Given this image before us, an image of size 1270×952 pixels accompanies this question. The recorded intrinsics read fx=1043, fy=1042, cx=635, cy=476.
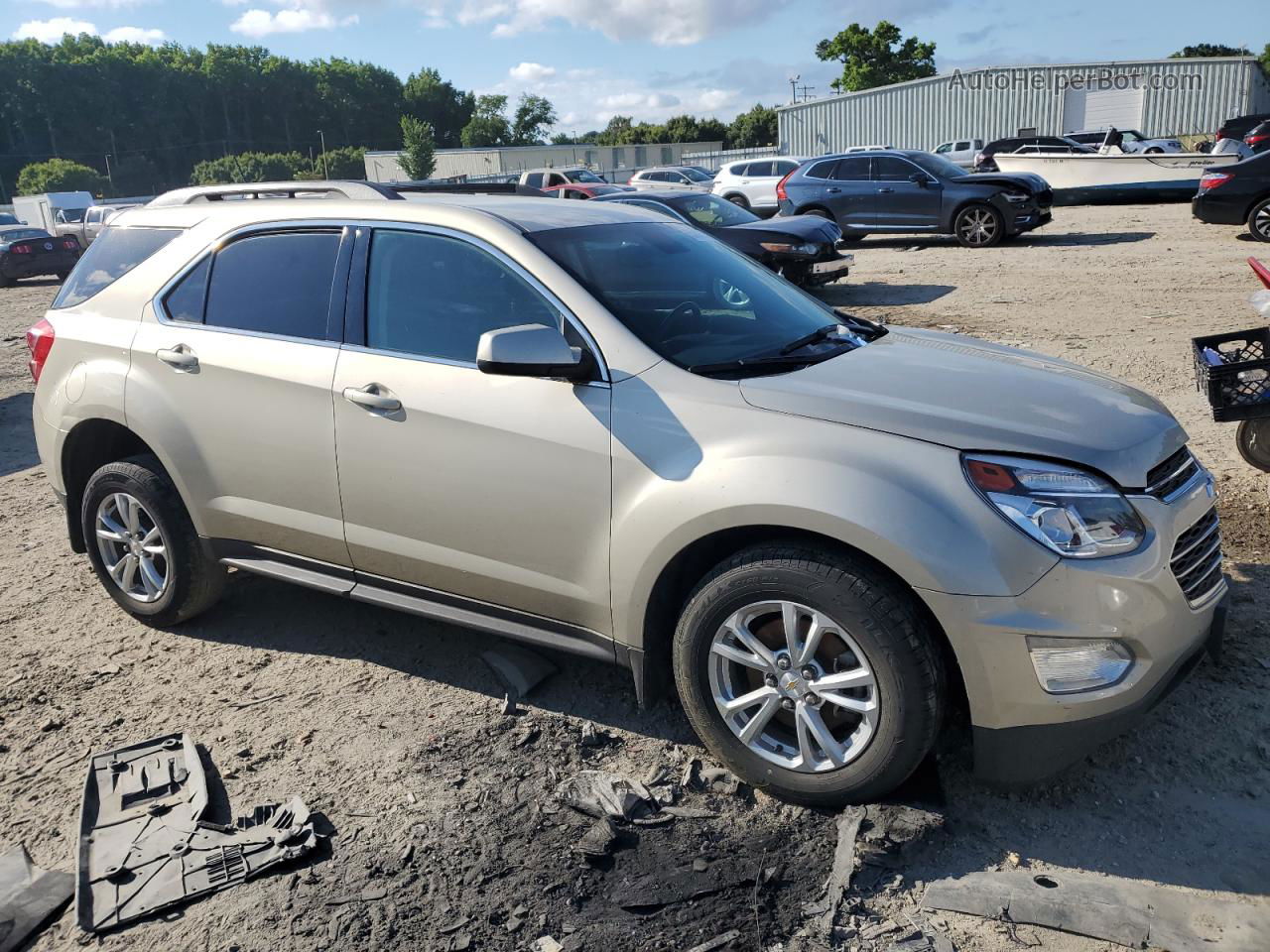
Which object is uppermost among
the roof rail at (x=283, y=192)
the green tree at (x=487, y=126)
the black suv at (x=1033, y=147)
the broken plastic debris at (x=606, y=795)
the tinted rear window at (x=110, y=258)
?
the green tree at (x=487, y=126)

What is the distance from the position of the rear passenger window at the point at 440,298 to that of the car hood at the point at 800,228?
9.56m

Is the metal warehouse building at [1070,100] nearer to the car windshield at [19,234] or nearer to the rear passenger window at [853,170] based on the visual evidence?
the rear passenger window at [853,170]

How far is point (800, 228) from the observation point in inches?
521

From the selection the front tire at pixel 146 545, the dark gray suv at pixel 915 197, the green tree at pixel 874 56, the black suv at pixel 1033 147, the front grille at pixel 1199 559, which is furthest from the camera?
the green tree at pixel 874 56

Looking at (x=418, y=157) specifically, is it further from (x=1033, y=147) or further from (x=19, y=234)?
(x=19, y=234)

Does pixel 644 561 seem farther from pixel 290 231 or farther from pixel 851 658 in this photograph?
pixel 290 231

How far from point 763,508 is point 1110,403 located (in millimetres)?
1252

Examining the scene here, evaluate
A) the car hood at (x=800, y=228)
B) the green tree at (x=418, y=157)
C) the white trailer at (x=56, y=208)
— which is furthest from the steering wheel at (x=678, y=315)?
the green tree at (x=418, y=157)

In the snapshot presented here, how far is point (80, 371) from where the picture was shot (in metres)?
4.61

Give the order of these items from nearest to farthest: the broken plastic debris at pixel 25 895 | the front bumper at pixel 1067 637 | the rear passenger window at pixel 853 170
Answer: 1. the front bumper at pixel 1067 637
2. the broken plastic debris at pixel 25 895
3. the rear passenger window at pixel 853 170

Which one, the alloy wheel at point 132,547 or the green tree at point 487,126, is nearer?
the alloy wheel at point 132,547

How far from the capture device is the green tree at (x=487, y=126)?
115 metres

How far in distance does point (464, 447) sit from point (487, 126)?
121 metres

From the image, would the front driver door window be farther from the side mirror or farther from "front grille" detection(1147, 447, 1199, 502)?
"front grille" detection(1147, 447, 1199, 502)
